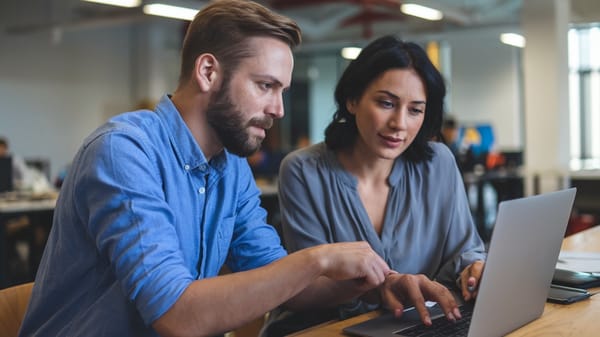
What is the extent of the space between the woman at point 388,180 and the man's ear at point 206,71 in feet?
2.07

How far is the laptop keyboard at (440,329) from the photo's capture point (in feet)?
4.07

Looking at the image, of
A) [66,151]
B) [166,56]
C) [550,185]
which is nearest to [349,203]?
[550,185]

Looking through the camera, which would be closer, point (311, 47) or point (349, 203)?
point (349, 203)

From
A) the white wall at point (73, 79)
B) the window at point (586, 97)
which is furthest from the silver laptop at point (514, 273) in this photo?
the window at point (586, 97)

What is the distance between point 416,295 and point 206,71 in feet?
1.93

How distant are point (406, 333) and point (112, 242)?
0.53 metres

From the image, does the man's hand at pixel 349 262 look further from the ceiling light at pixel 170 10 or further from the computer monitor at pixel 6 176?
the ceiling light at pixel 170 10

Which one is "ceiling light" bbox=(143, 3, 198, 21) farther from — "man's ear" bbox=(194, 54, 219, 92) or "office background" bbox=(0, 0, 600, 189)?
"man's ear" bbox=(194, 54, 219, 92)

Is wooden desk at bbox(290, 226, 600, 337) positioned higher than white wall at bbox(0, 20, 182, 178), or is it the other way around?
white wall at bbox(0, 20, 182, 178)

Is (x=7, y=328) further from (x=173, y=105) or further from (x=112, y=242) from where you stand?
(x=173, y=105)

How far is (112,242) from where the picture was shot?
3.66 feet

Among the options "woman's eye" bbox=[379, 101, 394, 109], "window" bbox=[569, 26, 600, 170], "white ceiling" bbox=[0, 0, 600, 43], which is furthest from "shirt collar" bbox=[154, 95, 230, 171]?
"window" bbox=[569, 26, 600, 170]

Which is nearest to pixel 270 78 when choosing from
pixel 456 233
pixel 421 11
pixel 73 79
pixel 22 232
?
pixel 456 233

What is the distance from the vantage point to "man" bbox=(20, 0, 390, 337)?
110 centimetres
